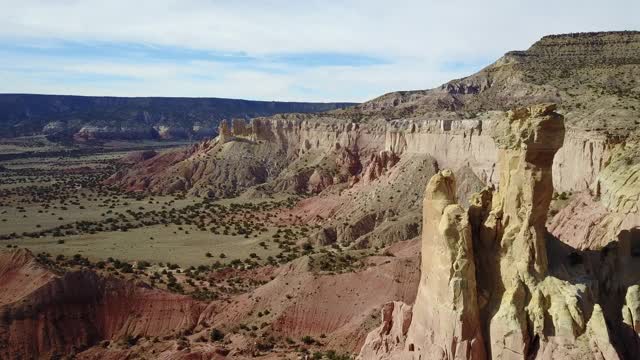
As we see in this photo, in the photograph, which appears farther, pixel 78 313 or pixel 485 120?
pixel 485 120

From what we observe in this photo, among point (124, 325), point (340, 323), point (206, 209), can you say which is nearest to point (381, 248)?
point (340, 323)

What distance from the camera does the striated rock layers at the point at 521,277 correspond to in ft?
59.2

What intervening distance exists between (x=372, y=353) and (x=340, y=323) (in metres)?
12.5

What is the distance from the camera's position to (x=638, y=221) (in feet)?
82.2

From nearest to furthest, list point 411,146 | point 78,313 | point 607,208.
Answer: point 607,208, point 78,313, point 411,146

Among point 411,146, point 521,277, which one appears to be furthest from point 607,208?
point 411,146

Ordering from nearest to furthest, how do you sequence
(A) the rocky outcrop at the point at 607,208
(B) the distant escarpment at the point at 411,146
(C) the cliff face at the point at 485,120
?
(A) the rocky outcrop at the point at 607,208 → (C) the cliff face at the point at 485,120 → (B) the distant escarpment at the point at 411,146

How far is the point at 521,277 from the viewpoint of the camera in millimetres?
18906

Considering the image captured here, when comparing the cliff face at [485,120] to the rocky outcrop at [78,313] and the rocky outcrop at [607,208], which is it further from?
the rocky outcrop at [78,313]

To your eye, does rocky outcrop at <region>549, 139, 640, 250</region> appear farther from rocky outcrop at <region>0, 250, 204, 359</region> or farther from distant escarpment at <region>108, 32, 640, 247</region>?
rocky outcrop at <region>0, 250, 204, 359</region>

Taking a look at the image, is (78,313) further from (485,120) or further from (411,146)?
(411,146)

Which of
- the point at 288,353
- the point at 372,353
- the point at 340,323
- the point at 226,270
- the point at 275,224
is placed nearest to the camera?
the point at 372,353

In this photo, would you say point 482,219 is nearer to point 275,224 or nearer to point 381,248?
point 381,248

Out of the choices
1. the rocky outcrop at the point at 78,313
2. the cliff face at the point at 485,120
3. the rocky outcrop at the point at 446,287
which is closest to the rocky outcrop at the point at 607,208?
the cliff face at the point at 485,120
